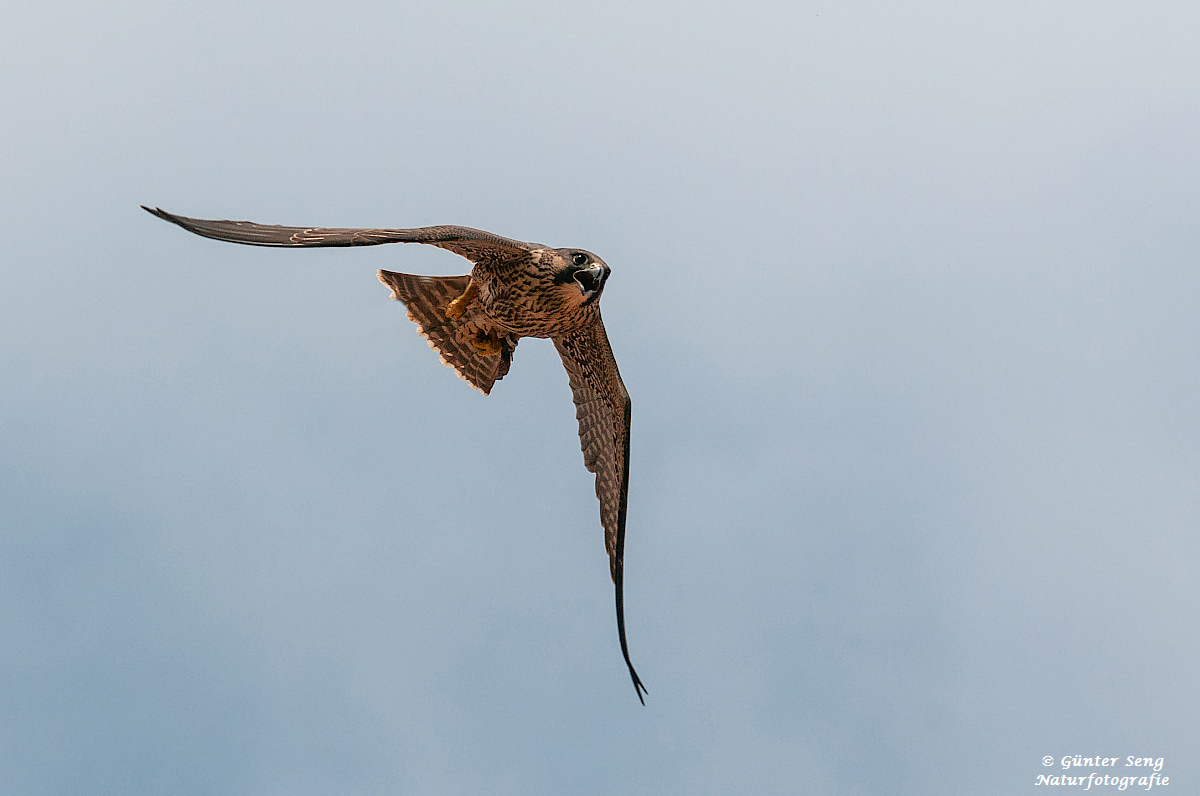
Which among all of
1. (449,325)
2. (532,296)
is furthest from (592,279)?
(449,325)

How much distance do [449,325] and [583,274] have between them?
2714 mm

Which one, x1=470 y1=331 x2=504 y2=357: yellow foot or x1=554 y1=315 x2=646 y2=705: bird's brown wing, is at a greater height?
x1=470 y1=331 x2=504 y2=357: yellow foot

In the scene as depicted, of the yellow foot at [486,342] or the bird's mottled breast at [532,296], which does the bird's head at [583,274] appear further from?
the yellow foot at [486,342]

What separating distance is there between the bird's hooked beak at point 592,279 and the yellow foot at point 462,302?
5.50 ft

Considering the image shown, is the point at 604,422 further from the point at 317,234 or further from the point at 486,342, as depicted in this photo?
the point at 317,234

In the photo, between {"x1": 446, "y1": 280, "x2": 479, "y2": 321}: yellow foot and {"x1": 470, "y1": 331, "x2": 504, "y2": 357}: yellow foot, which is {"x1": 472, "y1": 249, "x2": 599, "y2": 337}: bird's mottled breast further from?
{"x1": 470, "y1": 331, "x2": 504, "y2": 357}: yellow foot

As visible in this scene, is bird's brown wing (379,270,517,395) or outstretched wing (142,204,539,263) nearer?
outstretched wing (142,204,539,263)

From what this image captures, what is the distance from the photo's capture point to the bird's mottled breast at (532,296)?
1131 cm

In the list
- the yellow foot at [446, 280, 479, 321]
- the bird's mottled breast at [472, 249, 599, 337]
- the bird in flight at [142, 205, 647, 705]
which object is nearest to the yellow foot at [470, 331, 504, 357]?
the bird in flight at [142, 205, 647, 705]

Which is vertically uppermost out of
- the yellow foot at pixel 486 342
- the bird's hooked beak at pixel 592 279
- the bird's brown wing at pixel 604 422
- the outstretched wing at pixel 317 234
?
the outstretched wing at pixel 317 234

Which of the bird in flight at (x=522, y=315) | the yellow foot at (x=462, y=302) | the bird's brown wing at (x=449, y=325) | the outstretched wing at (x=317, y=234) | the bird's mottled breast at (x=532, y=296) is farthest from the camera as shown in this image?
the bird's brown wing at (x=449, y=325)

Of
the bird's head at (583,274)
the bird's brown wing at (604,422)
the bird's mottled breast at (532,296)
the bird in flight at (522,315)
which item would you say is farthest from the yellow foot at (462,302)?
the bird's head at (583,274)

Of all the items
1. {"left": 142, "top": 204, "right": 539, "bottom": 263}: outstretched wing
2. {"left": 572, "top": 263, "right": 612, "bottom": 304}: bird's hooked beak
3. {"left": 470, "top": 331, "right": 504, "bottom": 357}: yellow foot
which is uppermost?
{"left": 142, "top": 204, "right": 539, "bottom": 263}: outstretched wing

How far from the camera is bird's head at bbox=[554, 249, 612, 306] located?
11.0m
